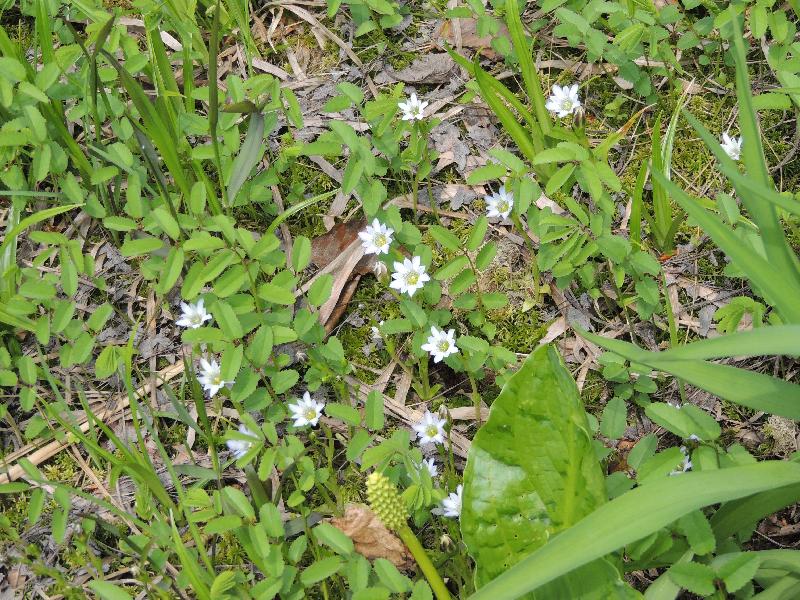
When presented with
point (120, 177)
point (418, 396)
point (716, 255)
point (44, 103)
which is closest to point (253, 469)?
point (418, 396)

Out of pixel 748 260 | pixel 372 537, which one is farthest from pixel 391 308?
pixel 748 260

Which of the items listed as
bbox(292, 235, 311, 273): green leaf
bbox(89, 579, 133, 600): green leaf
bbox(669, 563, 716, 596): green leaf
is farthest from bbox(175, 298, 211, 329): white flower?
bbox(669, 563, 716, 596): green leaf

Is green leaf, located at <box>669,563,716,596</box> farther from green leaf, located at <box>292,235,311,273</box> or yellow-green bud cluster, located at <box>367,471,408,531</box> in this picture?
green leaf, located at <box>292,235,311,273</box>

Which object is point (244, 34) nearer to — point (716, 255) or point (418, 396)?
point (418, 396)

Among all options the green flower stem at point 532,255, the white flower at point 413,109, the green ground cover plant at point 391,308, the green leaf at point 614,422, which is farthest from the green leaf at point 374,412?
the white flower at point 413,109

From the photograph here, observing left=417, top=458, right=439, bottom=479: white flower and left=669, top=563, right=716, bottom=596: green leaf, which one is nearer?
left=669, top=563, right=716, bottom=596: green leaf

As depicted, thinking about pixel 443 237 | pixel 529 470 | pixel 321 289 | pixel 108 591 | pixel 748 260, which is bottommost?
pixel 108 591

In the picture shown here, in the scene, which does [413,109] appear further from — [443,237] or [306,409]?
[306,409]
